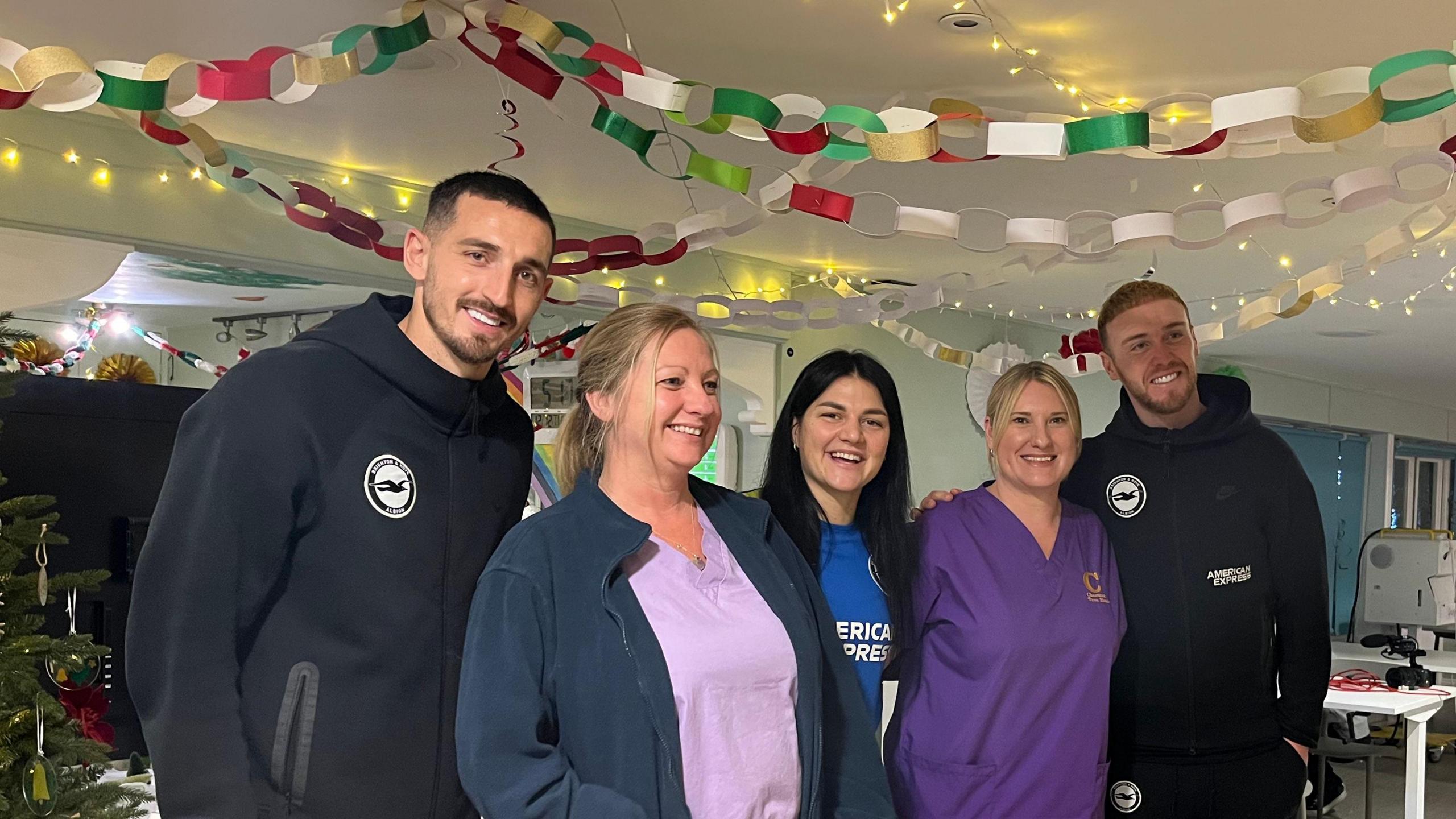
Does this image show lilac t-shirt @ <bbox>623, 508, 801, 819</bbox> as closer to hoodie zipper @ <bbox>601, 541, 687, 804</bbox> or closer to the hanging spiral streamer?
hoodie zipper @ <bbox>601, 541, 687, 804</bbox>

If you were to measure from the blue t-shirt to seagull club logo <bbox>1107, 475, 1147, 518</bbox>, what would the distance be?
2.04 feet

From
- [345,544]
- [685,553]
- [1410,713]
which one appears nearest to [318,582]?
[345,544]

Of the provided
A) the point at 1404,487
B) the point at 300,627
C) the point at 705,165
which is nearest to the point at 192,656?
the point at 300,627

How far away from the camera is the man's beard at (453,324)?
1689 millimetres

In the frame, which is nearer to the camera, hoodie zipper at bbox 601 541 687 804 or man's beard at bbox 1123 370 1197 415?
hoodie zipper at bbox 601 541 687 804

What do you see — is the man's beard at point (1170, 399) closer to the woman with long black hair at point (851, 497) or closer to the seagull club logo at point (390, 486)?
the woman with long black hair at point (851, 497)

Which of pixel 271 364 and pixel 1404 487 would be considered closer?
pixel 271 364

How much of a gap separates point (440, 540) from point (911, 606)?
0.81 meters

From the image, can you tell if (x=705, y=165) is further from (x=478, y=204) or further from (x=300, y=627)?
(x=300, y=627)

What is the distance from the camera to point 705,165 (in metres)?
2.47

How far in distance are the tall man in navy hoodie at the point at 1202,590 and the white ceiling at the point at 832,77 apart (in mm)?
→ 857

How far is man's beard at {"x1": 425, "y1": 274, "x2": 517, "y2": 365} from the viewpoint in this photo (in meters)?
1.69

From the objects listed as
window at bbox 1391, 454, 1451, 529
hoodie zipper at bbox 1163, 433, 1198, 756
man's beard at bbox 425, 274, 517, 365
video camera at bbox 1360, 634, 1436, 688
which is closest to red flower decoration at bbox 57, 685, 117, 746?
man's beard at bbox 425, 274, 517, 365

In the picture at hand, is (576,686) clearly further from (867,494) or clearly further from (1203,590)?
(1203,590)
